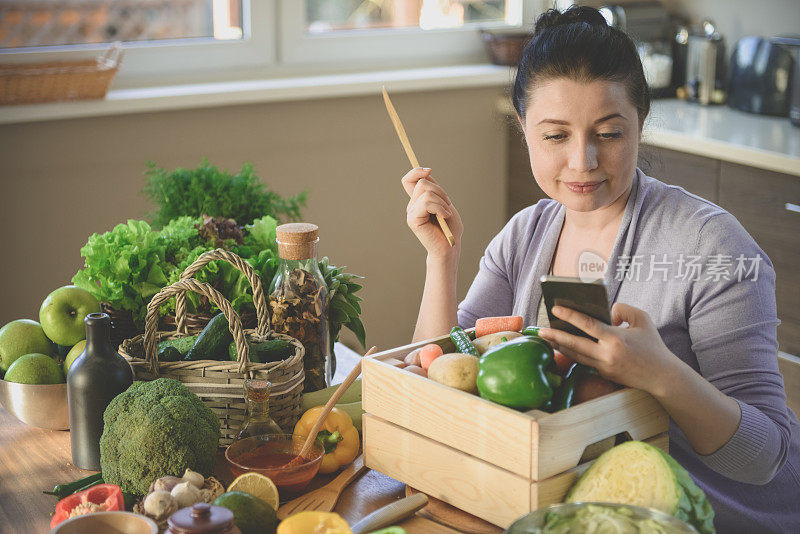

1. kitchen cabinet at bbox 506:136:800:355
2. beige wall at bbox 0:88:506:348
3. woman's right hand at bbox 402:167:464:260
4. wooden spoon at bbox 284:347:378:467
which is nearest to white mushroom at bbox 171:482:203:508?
wooden spoon at bbox 284:347:378:467

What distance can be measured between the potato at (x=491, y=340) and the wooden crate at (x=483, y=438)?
10 cm

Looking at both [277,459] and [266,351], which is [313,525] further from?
[266,351]

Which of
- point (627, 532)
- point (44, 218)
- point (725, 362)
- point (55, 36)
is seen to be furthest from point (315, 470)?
point (55, 36)

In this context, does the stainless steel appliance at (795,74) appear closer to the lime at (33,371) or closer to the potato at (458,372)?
the potato at (458,372)

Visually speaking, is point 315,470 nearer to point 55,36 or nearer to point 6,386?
point 6,386

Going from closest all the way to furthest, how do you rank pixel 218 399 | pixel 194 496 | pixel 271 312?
1. pixel 194 496
2. pixel 218 399
3. pixel 271 312

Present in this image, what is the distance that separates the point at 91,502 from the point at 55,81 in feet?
6.10

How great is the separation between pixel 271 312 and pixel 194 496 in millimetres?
428

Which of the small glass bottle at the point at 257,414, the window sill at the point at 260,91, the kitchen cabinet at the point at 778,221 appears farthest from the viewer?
the window sill at the point at 260,91

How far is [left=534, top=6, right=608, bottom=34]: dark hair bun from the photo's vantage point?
1588 millimetres

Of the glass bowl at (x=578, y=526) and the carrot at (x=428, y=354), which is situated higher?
the carrot at (x=428, y=354)

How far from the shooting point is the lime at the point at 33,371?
140 cm

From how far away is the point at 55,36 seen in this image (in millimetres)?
2885

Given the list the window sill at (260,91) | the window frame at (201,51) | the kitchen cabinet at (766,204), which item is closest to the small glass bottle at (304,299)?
the kitchen cabinet at (766,204)
